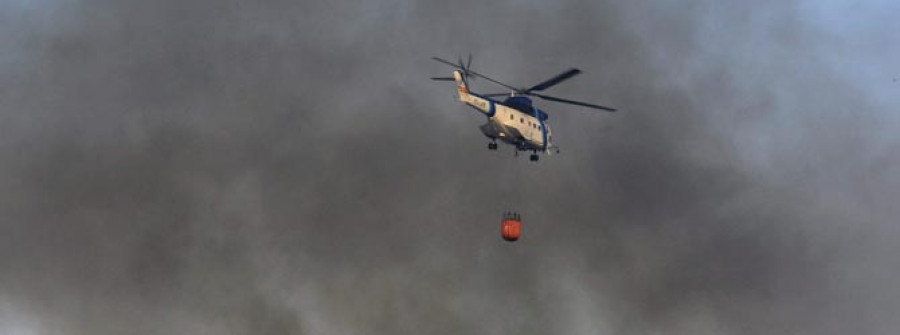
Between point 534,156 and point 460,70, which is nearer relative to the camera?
point 460,70

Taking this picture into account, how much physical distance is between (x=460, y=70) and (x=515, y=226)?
54.9ft

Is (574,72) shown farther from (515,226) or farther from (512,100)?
(515,226)

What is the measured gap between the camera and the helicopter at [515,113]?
9081 cm

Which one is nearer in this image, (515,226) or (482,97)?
(482,97)

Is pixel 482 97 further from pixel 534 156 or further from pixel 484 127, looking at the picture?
pixel 534 156

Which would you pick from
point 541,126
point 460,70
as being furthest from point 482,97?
point 541,126

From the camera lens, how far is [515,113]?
314ft

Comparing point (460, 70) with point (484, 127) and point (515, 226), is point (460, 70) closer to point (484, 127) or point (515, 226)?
point (484, 127)

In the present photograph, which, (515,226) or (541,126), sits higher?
(541,126)

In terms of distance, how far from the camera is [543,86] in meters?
93.3

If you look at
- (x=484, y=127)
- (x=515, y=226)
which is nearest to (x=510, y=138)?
(x=484, y=127)

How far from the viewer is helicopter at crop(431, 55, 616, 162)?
90.8 meters

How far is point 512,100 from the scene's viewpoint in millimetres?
96125

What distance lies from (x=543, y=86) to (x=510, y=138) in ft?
19.1
